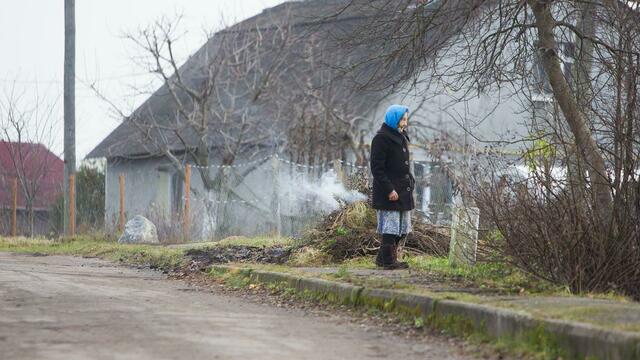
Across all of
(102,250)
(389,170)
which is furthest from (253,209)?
(389,170)

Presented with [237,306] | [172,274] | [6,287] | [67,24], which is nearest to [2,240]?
[67,24]

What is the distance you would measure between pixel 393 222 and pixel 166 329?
4.74 m

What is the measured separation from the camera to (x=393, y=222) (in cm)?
1220

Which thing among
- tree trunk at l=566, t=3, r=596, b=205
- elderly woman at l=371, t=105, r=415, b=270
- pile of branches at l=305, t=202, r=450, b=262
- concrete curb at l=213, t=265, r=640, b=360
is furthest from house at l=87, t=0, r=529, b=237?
concrete curb at l=213, t=265, r=640, b=360

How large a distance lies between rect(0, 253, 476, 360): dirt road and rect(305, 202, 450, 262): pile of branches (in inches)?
130

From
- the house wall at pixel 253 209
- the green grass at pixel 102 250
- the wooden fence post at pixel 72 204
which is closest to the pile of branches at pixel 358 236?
the green grass at pixel 102 250

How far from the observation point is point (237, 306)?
9.93 m

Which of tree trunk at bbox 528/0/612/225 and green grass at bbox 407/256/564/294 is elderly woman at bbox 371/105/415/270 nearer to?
green grass at bbox 407/256/564/294

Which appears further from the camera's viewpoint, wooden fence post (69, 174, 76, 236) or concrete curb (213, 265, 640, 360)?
wooden fence post (69, 174, 76, 236)

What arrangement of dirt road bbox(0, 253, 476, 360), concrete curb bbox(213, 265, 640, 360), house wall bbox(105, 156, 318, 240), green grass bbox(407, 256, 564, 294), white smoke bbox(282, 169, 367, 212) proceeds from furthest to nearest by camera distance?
house wall bbox(105, 156, 318, 240) → white smoke bbox(282, 169, 367, 212) → green grass bbox(407, 256, 564, 294) → dirt road bbox(0, 253, 476, 360) → concrete curb bbox(213, 265, 640, 360)

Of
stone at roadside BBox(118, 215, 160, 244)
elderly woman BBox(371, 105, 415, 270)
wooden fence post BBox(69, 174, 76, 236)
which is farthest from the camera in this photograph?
wooden fence post BBox(69, 174, 76, 236)

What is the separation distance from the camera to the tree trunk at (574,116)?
30.9 feet

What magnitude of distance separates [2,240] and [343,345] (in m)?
18.6

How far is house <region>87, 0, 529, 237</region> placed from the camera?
25.3m
